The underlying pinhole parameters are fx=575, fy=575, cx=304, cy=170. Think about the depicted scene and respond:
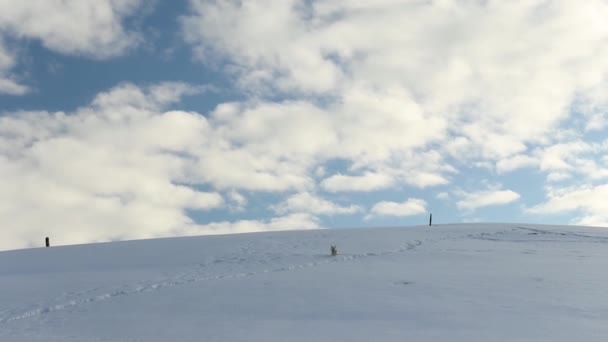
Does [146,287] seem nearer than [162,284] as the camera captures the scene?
Yes

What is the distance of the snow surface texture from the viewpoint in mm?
7992

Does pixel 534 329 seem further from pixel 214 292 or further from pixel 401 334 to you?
pixel 214 292

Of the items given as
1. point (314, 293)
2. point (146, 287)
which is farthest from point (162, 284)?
point (314, 293)

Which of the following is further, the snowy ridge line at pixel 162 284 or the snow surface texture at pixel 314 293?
the snowy ridge line at pixel 162 284

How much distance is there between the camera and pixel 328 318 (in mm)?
8641

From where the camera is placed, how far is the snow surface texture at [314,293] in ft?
26.2

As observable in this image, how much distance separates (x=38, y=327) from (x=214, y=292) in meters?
3.07

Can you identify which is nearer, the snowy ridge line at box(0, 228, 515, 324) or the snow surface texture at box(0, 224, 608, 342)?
the snow surface texture at box(0, 224, 608, 342)

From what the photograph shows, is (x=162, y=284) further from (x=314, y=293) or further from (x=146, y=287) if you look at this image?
(x=314, y=293)

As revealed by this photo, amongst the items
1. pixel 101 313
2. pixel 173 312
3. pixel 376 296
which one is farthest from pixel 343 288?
pixel 101 313

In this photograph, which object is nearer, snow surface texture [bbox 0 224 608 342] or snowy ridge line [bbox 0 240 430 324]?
snow surface texture [bbox 0 224 608 342]

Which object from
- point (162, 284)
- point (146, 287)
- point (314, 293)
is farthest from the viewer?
point (162, 284)

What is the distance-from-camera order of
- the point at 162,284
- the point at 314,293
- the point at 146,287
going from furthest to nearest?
the point at 162,284 → the point at 146,287 → the point at 314,293

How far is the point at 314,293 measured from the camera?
10.2 m
